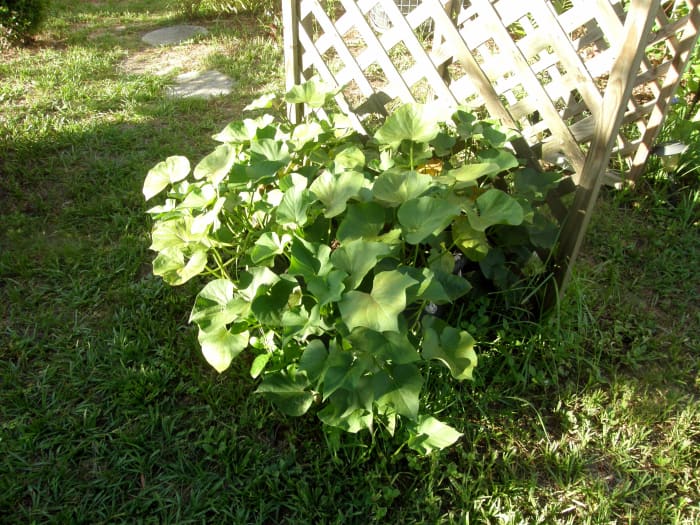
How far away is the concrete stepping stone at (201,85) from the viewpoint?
376cm

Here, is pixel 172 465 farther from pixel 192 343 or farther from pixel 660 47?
pixel 660 47

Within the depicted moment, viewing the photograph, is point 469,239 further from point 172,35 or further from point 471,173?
point 172,35

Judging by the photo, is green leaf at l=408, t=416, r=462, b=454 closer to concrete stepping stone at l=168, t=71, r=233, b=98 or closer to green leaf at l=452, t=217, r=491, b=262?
green leaf at l=452, t=217, r=491, b=262

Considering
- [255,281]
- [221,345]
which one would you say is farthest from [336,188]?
[221,345]

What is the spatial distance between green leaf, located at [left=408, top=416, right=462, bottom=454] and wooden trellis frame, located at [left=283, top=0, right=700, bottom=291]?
2.64 ft

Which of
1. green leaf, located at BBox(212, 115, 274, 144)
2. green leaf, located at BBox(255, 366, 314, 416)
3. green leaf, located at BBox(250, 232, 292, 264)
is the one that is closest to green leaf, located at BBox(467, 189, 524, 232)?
green leaf, located at BBox(250, 232, 292, 264)

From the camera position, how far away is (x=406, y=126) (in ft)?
5.74

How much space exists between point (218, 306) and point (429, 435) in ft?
2.36

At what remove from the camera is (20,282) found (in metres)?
2.23

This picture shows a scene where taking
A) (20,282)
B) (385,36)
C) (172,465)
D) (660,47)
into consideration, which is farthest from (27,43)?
(660,47)

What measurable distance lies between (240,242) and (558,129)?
1.18 meters

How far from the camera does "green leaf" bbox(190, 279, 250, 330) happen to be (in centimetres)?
149

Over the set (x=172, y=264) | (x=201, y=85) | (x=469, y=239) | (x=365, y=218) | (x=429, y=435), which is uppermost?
(x=201, y=85)

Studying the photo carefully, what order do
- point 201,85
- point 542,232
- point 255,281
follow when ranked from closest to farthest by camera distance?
1. point 255,281
2. point 542,232
3. point 201,85
